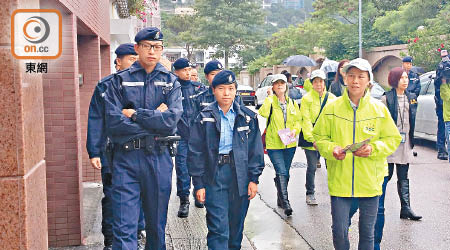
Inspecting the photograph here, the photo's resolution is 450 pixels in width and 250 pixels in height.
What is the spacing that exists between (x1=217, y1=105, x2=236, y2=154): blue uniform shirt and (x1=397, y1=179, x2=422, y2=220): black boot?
2.92 m

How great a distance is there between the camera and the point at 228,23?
6194 cm

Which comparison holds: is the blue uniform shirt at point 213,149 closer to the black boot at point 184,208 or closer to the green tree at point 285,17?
the black boot at point 184,208

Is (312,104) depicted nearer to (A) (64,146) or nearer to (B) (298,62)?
(A) (64,146)

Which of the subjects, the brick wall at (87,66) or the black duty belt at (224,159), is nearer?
the black duty belt at (224,159)

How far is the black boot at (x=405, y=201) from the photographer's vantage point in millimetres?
7088

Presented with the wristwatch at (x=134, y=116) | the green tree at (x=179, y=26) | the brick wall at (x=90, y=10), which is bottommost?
the wristwatch at (x=134, y=116)

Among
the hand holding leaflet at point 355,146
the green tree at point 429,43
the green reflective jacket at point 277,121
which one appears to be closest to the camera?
the hand holding leaflet at point 355,146

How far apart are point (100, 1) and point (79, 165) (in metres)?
4.43

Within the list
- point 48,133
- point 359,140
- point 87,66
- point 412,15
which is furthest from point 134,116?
point 412,15

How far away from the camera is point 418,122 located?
13.9 meters

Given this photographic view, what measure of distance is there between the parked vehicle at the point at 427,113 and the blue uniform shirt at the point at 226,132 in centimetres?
918

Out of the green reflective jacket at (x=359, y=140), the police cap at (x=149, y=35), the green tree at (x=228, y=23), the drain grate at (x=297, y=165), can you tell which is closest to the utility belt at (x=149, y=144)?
the police cap at (x=149, y=35)

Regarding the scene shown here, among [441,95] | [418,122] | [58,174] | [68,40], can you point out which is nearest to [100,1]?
[68,40]

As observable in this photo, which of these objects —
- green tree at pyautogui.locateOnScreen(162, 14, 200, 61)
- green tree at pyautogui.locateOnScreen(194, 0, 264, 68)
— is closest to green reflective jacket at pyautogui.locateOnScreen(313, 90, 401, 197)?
green tree at pyautogui.locateOnScreen(194, 0, 264, 68)
